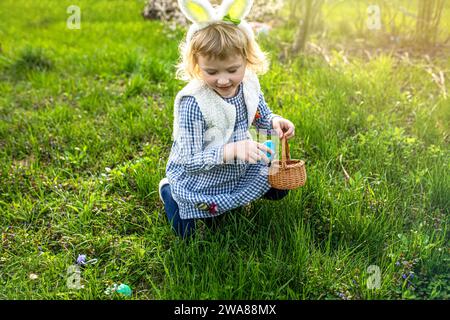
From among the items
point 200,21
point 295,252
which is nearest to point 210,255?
point 295,252

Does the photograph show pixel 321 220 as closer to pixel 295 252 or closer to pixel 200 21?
pixel 295 252

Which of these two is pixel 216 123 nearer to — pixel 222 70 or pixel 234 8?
pixel 222 70

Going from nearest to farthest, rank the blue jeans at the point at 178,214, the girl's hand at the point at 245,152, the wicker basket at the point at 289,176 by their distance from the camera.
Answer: the girl's hand at the point at 245,152, the wicker basket at the point at 289,176, the blue jeans at the point at 178,214

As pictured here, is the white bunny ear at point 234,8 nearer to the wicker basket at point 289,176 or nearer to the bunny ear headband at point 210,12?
the bunny ear headband at point 210,12

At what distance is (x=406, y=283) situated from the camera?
7.63ft

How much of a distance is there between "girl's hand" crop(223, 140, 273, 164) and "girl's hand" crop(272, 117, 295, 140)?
11.3 inches

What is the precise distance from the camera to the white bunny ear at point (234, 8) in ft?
7.71

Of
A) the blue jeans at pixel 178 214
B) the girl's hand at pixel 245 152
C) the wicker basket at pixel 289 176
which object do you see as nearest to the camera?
the girl's hand at pixel 245 152

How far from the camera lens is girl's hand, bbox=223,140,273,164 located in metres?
2.28

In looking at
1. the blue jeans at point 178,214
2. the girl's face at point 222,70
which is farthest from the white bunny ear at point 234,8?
the blue jeans at point 178,214

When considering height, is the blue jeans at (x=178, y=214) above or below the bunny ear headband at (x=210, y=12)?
below

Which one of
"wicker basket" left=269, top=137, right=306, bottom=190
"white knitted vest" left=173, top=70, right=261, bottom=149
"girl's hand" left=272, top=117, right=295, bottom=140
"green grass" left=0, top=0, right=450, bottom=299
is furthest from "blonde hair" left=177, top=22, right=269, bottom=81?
"green grass" left=0, top=0, right=450, bottom=299

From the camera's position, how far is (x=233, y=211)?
269 cm
